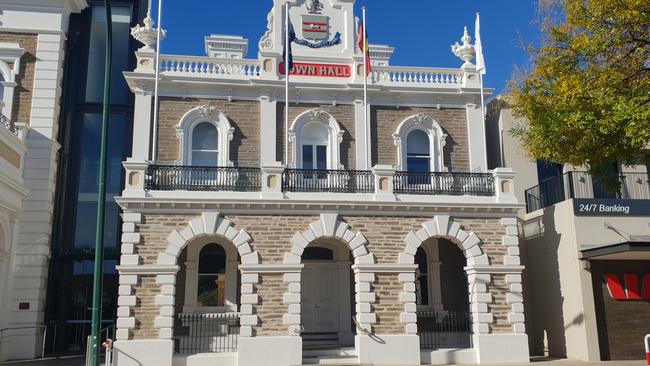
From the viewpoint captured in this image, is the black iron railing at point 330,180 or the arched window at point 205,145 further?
the arched window at point 205,145

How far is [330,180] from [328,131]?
273 centimetres

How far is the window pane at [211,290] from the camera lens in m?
18.5

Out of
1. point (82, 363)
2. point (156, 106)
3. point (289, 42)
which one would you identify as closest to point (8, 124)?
point (156, 106)

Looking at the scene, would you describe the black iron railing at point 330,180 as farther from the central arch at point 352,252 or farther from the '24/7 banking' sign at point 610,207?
the '24/7 banking' sign at point 610,207

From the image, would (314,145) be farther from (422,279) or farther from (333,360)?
(333,360)

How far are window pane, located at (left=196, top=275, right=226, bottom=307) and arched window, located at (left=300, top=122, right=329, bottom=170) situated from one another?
4.70 m

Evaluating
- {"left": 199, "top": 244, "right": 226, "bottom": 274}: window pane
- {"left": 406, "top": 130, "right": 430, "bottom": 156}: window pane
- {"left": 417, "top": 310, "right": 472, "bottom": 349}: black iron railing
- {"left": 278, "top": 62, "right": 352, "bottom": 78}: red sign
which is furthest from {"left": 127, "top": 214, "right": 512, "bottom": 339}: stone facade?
{"left": 278, "top": 62, "right": 352, "bottom": 78}: red sign

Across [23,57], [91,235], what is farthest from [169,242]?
[23,57]

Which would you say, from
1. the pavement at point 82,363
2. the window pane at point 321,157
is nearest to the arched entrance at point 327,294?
the window pane at point 321,157

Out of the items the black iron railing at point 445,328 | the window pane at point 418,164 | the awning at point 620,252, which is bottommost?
the black iron railing at point 445,328

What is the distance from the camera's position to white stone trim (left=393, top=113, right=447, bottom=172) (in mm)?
20266

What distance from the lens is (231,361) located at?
16.0m

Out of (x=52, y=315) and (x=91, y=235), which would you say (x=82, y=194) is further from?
(x=52, y=315)

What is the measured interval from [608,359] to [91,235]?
682 inches
